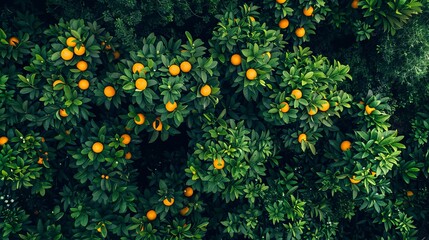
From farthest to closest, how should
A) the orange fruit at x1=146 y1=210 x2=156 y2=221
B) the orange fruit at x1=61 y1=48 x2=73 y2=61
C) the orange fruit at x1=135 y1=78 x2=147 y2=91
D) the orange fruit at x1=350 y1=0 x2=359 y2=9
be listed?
the orange fruit at x1=350 y1=0 x2=359 y2=9
the orange fruit at x1=146 y1=210 x2=156 y2=221
the orange fruit at x1=61 y1=48 x2=73 y2=61
the orange fruit at x1=135 y1=78 x2=147 y2=91

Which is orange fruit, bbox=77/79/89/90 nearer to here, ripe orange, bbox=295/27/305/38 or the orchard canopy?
the orchard canopy

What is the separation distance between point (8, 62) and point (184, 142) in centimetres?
154

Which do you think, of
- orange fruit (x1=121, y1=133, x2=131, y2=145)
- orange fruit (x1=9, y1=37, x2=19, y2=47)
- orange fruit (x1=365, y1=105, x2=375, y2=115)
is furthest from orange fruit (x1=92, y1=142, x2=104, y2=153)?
orange fruit (x1=365, y1=105, x2=375, y2=115)

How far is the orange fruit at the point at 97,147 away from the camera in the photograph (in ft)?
10.7

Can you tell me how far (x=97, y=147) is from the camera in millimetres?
3260

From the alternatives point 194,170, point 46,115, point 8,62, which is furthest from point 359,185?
point 8,62

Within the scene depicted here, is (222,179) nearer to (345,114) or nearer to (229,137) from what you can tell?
(229,137)

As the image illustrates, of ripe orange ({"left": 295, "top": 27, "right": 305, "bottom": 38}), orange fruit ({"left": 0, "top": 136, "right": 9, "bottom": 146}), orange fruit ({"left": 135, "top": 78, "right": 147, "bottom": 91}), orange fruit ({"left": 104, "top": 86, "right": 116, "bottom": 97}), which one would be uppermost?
ripe orange ({"left": 295, "top": 27, "right": 305, "bottom": 38})

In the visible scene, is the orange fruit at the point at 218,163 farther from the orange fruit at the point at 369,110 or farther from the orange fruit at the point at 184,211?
the orange fruit at the point at 369,110

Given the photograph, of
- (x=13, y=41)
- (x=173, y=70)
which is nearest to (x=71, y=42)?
(x=13, y=41)

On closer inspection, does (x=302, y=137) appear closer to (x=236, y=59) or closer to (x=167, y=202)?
(x=236, y=59)

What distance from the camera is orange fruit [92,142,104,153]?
3.26 meters

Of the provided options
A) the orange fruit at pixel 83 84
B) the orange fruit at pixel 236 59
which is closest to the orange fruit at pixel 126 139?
the orange fruit at pixel 83 84

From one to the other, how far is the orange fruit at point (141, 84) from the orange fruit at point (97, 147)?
1.77ft
